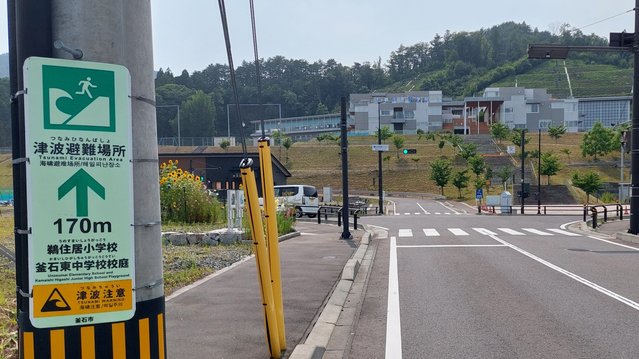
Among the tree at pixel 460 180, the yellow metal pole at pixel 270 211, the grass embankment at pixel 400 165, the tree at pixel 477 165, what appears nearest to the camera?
the yellow metal pole at pixel 270 211

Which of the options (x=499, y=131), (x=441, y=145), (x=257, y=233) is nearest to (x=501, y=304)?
(x=257, y=233)

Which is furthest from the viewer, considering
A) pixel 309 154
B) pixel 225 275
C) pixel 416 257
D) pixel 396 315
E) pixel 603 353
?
pixel 309 154

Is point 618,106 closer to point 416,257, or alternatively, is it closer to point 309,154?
point 309,154

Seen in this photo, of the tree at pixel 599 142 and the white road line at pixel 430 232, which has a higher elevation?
the tree at pixel 599 142

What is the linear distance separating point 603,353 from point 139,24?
225 inches

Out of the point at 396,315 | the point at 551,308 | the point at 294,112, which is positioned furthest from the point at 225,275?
the point at 294,112

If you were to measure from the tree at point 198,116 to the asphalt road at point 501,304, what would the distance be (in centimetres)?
7381

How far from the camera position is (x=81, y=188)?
9.82ft

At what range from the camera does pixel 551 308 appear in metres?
8.68

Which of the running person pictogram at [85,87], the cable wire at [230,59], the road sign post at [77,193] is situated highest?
the cable wire at [230,59]

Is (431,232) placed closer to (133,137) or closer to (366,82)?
(133,137)

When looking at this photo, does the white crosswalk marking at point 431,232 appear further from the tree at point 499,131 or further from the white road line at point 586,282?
the tree at point 499,131

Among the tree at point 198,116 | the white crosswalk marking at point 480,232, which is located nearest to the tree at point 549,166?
the white crosswalk marking at point 480,232

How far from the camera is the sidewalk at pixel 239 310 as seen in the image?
6156 mm
